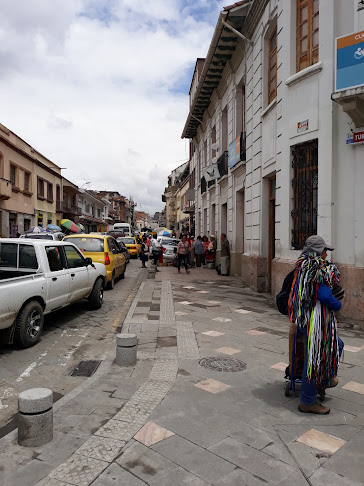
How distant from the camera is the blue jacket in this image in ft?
12.0

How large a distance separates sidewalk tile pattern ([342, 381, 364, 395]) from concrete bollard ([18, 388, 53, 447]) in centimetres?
322

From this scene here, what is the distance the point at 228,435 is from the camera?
3355mm

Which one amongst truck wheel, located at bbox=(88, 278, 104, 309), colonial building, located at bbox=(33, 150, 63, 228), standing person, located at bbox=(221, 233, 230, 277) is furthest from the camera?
colonial building, located at bbox=(33, 150, 63, 228)

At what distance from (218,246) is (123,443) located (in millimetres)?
16052

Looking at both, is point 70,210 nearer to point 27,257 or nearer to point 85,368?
point 27,257

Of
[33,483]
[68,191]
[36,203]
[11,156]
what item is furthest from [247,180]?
[68,191]

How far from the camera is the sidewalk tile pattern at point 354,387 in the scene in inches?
173

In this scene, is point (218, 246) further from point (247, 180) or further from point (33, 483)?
point (33, 483)

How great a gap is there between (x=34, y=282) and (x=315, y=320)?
4302 mm

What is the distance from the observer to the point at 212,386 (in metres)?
4.45

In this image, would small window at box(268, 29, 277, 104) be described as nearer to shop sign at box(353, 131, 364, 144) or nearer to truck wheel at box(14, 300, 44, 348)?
shop sign at box(353, 131, 364, 144)

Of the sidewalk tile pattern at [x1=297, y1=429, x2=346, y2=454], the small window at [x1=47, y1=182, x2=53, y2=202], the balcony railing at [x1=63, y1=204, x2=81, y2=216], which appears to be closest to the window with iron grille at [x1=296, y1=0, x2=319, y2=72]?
the sidewalk tile pattern at [x1=297, y1=429, x2=346, y2=454]

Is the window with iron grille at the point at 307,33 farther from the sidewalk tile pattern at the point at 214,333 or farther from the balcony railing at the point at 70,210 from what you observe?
the balcony railing at the point at 70,210

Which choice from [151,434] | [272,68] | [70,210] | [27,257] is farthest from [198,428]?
[70,210]
